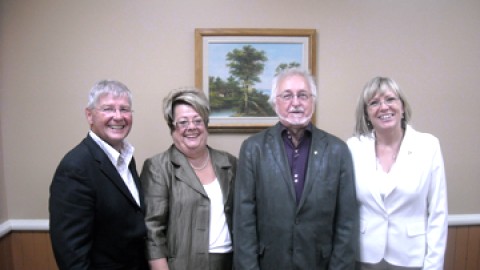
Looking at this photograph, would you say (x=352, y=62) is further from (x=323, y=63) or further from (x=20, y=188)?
(x=20, y=188)

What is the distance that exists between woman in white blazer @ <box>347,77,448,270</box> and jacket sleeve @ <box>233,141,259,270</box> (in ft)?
1.69

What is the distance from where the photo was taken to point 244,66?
2223mm

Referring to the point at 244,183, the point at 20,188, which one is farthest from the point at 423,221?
the point at 20,188

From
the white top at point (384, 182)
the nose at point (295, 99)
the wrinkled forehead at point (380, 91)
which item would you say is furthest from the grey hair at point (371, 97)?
the nose at point (295, 99)

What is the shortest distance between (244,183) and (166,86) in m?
1.06

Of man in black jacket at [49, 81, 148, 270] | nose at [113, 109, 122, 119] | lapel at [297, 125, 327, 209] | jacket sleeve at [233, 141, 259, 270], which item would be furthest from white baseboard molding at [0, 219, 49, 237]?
lapel at [297, 125, 327, 209]

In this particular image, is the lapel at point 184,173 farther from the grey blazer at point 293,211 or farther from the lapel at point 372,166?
the lapel at point 372,166

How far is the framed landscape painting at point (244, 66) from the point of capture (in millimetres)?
2178

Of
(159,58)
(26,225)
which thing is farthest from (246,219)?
(26,225)

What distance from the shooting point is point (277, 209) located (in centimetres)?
142

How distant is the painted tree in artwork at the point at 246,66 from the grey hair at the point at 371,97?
2.67ft

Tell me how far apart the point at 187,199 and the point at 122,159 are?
0.37 metres

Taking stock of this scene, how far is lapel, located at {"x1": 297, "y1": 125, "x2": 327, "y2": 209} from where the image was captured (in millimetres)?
1414

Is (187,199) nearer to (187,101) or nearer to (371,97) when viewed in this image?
(187,101)
